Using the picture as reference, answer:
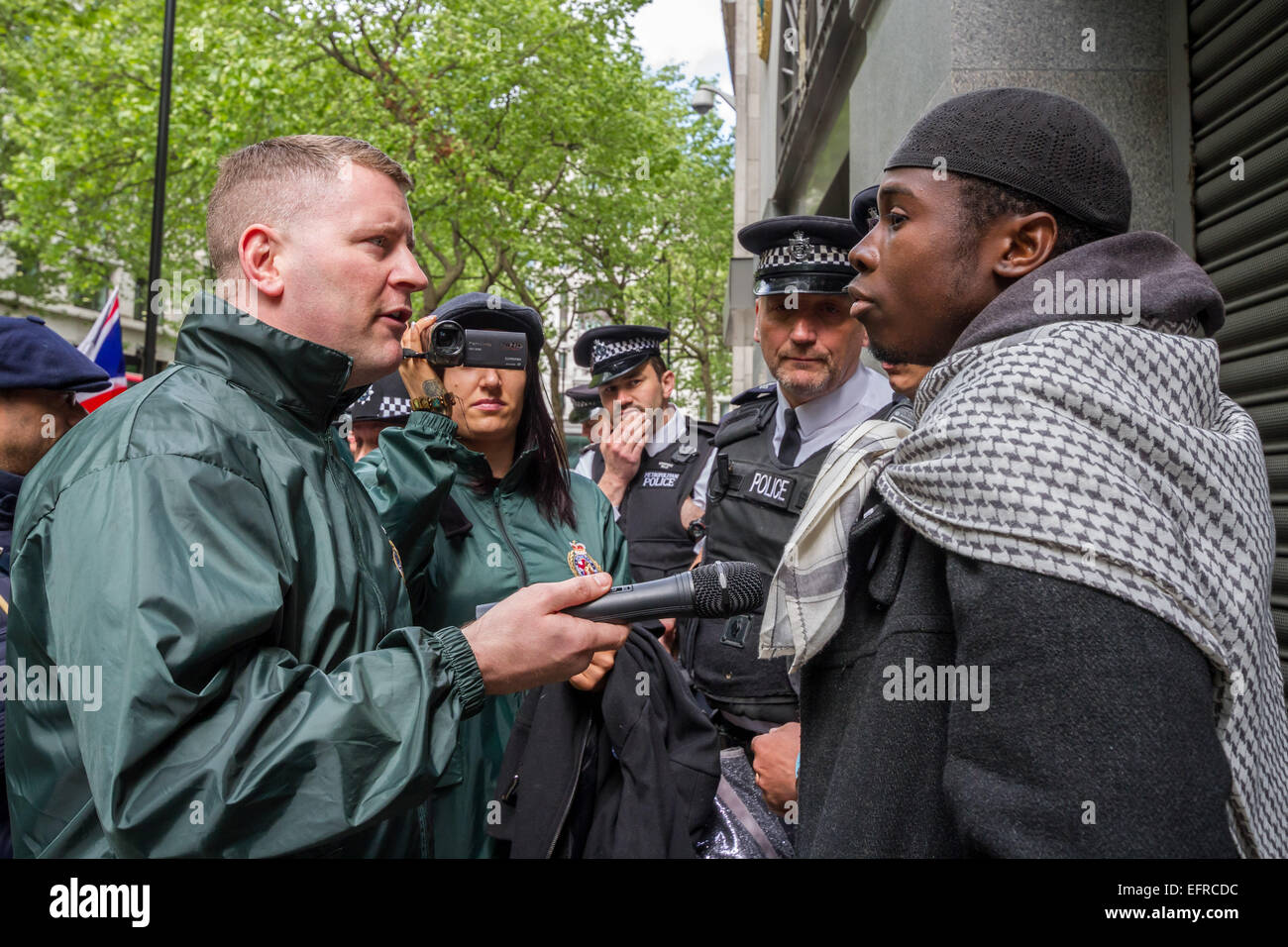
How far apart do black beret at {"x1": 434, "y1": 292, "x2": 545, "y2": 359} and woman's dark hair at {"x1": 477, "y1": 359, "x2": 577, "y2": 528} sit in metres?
0.14

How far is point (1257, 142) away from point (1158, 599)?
9.26ft

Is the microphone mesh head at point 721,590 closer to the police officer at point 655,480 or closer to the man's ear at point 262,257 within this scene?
the man's ear at point 262,257

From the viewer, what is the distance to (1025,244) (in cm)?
168

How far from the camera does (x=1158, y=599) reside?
1.26 metres

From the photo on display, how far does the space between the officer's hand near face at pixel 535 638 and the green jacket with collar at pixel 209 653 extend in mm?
61

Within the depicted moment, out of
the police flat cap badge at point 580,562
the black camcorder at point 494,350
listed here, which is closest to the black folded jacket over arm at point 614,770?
the police flat cap badge at point 580,562

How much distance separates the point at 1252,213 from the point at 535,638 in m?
2.98

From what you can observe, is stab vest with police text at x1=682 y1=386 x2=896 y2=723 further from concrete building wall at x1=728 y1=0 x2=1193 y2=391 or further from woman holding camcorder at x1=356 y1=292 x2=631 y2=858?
concrete building wall at x1=728 y1=0 x2=1193 y2=391

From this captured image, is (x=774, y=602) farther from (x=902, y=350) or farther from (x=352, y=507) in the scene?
(x=352, y=507)

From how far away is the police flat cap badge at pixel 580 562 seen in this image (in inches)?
121

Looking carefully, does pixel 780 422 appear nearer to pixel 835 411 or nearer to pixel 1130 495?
pixel 835 411

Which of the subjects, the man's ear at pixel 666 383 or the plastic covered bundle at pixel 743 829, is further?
the man's ear at pixel 666 383

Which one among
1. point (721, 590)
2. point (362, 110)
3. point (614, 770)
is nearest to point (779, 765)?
point (614, 770)
